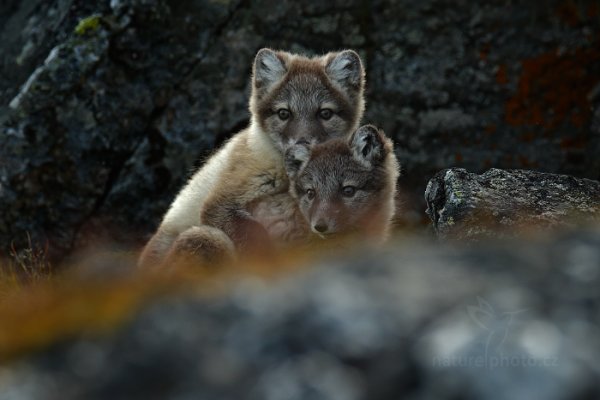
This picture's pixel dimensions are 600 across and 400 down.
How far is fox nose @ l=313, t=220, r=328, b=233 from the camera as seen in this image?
5.82m

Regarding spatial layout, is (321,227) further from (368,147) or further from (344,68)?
(344,68)

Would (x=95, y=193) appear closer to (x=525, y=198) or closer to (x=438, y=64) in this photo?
(x=438, y=64)

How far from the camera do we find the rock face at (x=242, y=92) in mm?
7996

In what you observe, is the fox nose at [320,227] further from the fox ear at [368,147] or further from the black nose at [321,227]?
the fox ear at [368,147]

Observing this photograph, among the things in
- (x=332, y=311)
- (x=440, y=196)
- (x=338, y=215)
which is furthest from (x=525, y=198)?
(x=332, y=311)

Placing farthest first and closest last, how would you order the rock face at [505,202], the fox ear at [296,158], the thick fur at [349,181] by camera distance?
the fox ear at [296,158] → the thick fur at [349,181] → the rock face at [505,202]

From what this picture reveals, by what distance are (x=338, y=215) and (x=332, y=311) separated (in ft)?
11.9

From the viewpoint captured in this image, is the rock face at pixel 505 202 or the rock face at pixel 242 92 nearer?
the rock face at pixel 505 202

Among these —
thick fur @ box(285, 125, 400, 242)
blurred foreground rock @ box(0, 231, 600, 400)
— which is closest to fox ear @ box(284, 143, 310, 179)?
thick fur @ box(285, 125, 400, 242)

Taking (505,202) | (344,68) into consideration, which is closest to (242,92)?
(344,68)

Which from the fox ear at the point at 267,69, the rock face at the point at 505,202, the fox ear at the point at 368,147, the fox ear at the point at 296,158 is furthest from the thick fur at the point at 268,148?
the rock face at the point at 505,202

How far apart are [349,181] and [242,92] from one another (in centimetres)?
243

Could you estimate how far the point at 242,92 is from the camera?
27.0ft
